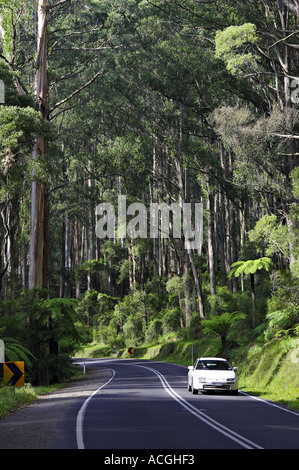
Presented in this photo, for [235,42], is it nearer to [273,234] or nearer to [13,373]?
[273,234]

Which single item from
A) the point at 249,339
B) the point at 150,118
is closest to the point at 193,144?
the point at 150,118

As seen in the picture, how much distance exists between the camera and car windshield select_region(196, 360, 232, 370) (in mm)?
20312

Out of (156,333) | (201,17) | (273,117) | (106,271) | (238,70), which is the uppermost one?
(201,17)

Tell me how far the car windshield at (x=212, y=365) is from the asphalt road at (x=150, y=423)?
0.89 meters

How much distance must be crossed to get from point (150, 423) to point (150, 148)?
1388 inches

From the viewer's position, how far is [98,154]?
43.3 meters

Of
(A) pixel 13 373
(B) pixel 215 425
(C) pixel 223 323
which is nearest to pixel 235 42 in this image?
(C) pixel 223 323

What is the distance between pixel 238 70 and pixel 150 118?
1496 centimetres

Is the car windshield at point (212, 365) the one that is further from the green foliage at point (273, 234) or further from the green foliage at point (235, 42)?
the green foliage at point (235, 42)

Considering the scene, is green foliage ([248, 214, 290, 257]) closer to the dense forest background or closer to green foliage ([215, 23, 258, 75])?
the dense forest background

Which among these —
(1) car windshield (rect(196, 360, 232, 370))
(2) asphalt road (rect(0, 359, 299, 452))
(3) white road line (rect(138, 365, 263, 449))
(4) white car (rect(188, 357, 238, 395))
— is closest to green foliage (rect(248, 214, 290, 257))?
(1) car windshield (rect(196, 360, 232, 370))

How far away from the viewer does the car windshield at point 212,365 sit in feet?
66.6

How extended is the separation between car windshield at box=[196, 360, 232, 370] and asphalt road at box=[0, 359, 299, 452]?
89 cm
